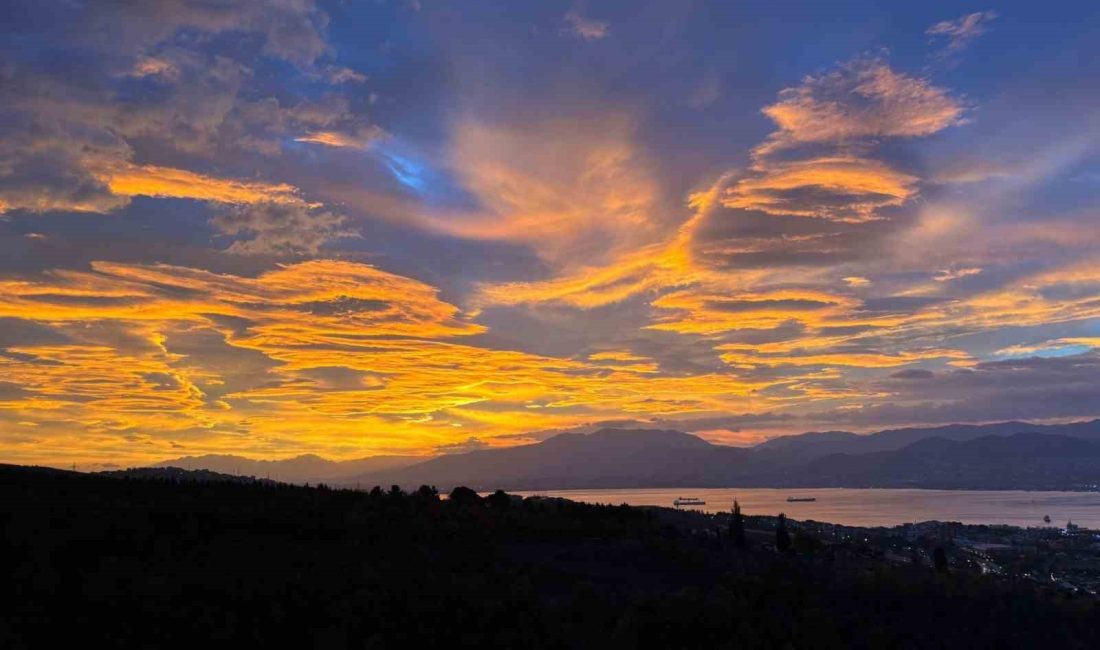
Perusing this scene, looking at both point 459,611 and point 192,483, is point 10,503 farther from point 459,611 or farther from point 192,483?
point 459,611

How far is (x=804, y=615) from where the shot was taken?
23250 mm

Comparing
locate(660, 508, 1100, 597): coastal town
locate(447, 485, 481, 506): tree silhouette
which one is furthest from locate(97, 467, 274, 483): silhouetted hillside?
locate(660, 508, 1100, 597): coastal town

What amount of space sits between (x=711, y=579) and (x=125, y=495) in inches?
1063

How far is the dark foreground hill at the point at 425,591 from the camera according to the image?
19719 mm

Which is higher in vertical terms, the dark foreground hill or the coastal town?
the dark foreground hill

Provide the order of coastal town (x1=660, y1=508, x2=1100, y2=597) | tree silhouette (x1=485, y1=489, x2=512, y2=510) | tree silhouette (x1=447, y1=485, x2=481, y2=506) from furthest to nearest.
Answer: tree silhouette (x1=447, y1=485, x2=481, y2=506)
tree silhouette (x1=485, y1=489, x2=512, y2=510)
coastal town (x1=660, y1=508, x2=1100, y2=597)

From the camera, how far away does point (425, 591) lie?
22.9 metres

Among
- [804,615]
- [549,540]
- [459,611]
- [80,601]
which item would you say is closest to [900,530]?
[549,540]

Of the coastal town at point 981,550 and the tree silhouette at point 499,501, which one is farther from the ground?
the tree silhouette at point 499,501

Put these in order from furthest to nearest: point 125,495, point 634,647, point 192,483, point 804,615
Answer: point 192,483, point 125,495, point 804,615, point 634,647

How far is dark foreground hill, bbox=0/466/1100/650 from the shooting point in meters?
19.7

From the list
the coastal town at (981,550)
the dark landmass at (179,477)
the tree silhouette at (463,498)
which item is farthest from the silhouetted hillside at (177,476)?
the coastal town at (981,550)

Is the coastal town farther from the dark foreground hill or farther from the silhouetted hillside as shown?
the silhouetted hillside

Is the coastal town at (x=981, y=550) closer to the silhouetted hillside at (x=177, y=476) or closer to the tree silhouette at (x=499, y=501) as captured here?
the tree silhouette at (x=499, y=501)
